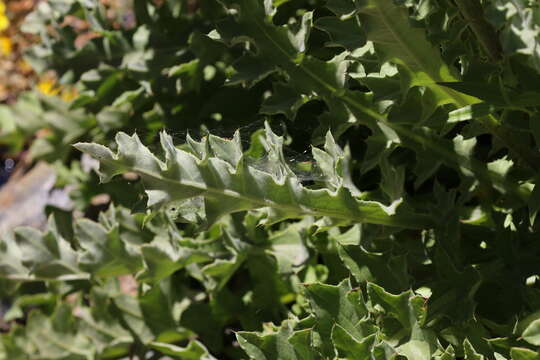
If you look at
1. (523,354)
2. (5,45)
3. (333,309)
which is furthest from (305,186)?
(5,45)

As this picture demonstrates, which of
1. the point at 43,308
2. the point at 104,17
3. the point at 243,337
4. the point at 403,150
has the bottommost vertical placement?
the point at 43,308

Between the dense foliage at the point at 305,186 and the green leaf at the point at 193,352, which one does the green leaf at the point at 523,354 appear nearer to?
the dense foliage at the point at 305,186

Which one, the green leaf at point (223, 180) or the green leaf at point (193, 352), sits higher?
the green leaf at point (223, 180)

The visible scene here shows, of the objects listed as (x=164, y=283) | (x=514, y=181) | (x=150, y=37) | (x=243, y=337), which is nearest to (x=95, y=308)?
(x=164, y=283)

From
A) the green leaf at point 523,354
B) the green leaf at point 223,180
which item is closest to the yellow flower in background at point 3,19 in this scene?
the green leaf at point 223,180

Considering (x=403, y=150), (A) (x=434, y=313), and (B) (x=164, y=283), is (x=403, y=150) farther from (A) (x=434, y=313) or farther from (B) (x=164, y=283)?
(B) (x=164, y=283)

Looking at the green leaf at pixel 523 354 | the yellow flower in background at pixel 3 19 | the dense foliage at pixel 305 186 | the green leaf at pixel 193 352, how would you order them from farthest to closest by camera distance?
the yellow flower in background at pixel 3 19
the green leaf at pixel 193 352
the dense foliage at pixel 305 186
the green leaf at pixel 523 354

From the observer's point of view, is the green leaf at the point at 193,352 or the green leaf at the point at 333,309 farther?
the green leaf at the point at 193,352

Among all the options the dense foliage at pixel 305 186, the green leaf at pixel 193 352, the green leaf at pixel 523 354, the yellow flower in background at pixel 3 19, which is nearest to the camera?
the green leaf at pixel 523 354
